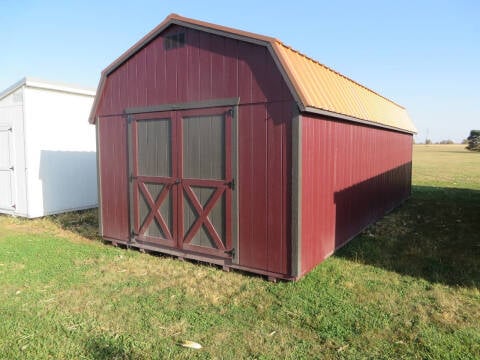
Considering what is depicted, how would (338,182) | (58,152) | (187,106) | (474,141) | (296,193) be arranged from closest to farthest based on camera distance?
(296,193) < (187,106) < (338,182) < (58,152) < (474,141)

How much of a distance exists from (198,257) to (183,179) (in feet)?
4.25

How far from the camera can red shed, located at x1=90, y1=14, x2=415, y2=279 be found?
525cm

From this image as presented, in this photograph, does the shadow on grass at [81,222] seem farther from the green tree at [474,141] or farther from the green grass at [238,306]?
the green tree at [474,141]

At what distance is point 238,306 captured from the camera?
4.52m

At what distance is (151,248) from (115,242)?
3.65 feet

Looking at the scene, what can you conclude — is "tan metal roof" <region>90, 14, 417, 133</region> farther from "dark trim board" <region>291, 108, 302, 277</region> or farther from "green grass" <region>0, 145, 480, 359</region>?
"green grass" <region>0, 145, 480, 359</region>

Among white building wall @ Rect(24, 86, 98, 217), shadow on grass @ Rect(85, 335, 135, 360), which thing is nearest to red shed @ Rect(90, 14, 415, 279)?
shadow on grass @ Rect(85, 335, 135, 360)

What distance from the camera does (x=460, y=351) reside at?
3498 millimetres

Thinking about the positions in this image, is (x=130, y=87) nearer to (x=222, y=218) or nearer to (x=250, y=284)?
(x=222, y=218)

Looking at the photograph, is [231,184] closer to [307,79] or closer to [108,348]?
[307,79]

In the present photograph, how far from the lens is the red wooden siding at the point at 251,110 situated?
17.2ft

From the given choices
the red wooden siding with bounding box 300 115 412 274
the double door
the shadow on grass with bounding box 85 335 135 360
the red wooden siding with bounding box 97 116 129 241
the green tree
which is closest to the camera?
the shadow on grass with bounding box 85 335 135 360

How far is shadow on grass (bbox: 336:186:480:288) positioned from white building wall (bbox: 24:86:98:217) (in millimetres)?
7874

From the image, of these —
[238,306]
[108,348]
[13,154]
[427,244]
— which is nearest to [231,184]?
[238,306]
